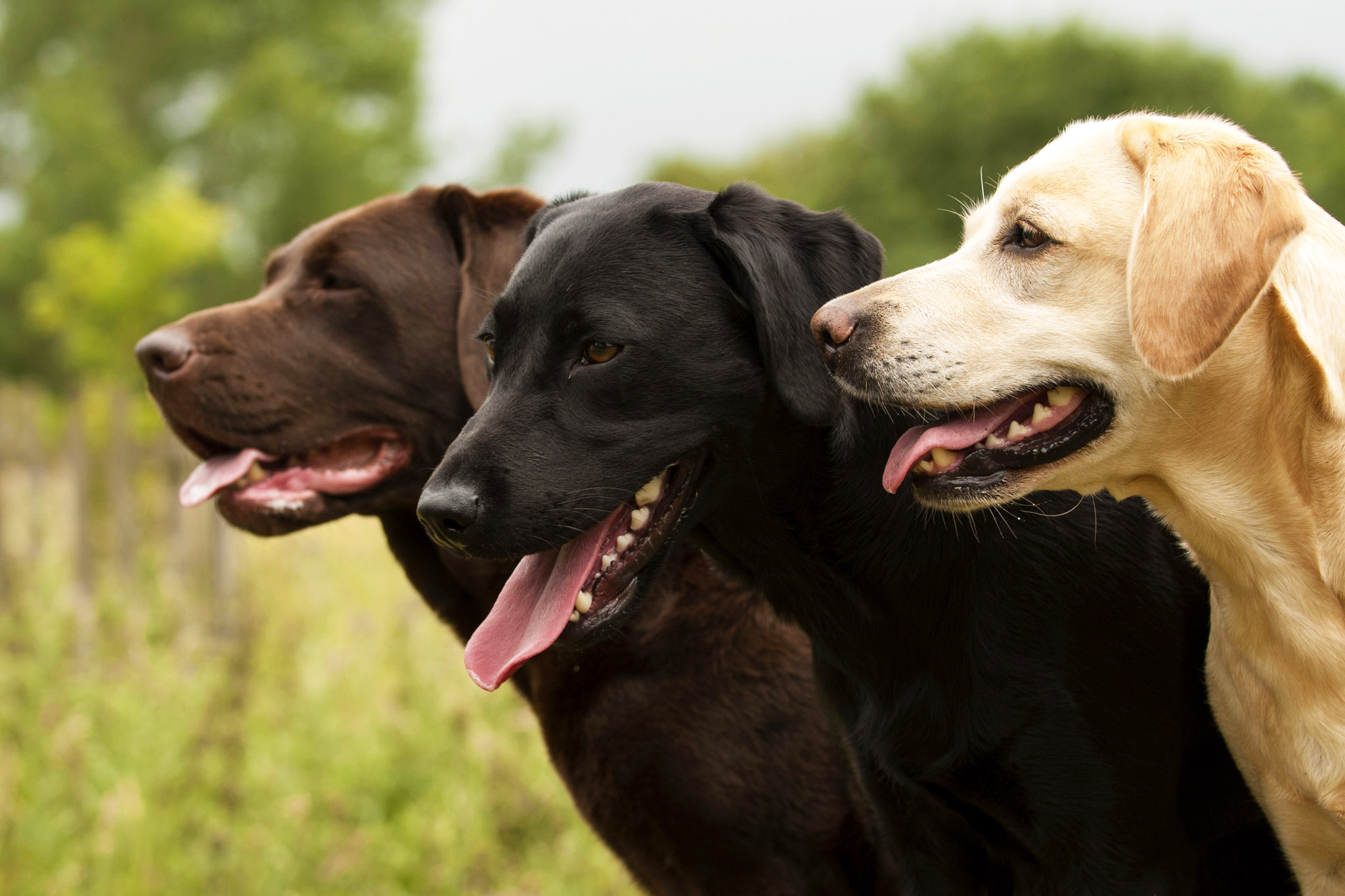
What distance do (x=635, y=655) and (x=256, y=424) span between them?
124cm

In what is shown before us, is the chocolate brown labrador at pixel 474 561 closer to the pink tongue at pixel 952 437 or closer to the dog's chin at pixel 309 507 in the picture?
the dog's chin at pixel 309 507

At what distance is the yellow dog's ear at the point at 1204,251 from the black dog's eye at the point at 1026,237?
0.72 feet

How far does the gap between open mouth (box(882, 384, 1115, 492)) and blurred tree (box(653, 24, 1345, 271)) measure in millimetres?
23788

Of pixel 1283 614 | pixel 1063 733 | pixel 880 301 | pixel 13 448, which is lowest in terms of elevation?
pixel 13 448

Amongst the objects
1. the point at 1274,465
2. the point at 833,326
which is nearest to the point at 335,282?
the point at 833,326

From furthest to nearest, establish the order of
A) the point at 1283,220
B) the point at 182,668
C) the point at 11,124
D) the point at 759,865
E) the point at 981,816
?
the point at 11,124, the point at 182,668, the point at 759,865, the point at 981,816, the point at 1283,220

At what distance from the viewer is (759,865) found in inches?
108

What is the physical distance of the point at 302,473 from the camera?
3307 millimetres

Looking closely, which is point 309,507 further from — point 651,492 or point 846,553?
point 846,553

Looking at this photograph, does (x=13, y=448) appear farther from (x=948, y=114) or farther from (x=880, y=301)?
(x=948, y=114)

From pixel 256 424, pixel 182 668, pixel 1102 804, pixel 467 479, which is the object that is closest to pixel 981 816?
pixel 1102 804

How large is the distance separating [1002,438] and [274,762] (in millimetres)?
3863

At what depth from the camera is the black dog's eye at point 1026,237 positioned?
2.35 m

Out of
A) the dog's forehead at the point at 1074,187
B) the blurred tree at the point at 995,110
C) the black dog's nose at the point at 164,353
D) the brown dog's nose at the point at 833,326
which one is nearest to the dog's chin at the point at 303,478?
the black dog's nose at the point at 164,353
